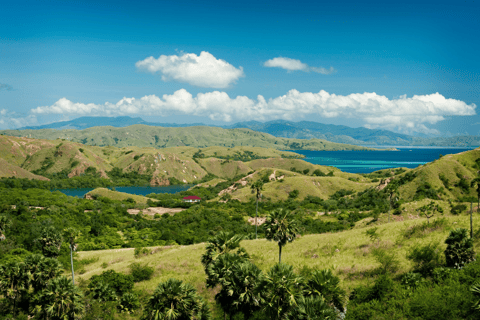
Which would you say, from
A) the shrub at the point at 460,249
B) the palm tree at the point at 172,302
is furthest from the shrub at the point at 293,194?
the palm tree at the point at 172,302

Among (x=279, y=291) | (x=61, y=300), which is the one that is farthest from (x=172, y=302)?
(x=61, y=300)

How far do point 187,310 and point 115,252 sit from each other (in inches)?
2177

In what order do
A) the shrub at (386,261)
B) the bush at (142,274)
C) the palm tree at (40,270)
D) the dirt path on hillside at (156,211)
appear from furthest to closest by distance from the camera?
the dirt path on hillside at (156,211)
the bush at (142,274)
the shrub at (386,261)
the palm tree at (40,270)

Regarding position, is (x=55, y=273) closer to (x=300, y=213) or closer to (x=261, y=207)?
(x=300, y=213)

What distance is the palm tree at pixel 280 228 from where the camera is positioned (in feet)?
116

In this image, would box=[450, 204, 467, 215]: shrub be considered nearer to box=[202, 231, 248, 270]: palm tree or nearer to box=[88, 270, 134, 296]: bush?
box=[202, 231, 248, 270]: palm tree

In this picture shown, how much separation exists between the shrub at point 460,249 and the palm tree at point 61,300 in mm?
45899

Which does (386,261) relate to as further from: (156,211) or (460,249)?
(156,211)

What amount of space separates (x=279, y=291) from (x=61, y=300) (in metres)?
25.1

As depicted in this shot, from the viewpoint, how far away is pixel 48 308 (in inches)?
1319

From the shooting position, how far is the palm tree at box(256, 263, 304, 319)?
26.5 metres

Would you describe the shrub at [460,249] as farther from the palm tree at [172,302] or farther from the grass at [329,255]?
the palm tree at [172,302]

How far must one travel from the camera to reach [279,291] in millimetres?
26844

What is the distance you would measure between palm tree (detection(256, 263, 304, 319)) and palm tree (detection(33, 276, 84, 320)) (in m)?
22.7
